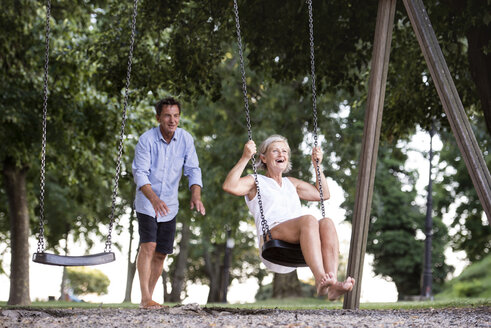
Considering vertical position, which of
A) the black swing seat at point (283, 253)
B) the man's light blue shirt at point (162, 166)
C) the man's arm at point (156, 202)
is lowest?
the black swing seat at point (283, 253)

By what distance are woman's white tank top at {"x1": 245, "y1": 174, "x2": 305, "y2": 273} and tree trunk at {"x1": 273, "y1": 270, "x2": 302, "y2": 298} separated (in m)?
13.0

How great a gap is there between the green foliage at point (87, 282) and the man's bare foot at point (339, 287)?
1367 inches

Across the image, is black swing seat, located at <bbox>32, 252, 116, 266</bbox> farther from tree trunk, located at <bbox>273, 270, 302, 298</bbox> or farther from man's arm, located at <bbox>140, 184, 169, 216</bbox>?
tree trunk, located at <bbox>273, 270, 302, 298</bbox>

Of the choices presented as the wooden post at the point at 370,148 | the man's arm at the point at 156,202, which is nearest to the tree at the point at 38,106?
the man's arm at the point at 156,202

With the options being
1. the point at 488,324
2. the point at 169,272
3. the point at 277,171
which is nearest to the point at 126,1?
the point at 277,171

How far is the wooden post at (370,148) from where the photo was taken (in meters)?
6.96

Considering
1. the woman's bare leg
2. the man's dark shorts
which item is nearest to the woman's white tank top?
the woman's bare leg

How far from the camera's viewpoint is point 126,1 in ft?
40.3

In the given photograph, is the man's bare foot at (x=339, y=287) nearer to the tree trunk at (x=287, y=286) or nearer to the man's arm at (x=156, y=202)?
the man's arm at (x=156, y=202)

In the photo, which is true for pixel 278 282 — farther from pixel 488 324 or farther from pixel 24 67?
pixel 488 324

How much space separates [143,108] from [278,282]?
22.6 ft

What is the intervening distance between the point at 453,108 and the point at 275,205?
2020 millimetres

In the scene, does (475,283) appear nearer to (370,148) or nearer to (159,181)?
(370,148)

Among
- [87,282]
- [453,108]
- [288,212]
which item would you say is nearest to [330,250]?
[288,212]
